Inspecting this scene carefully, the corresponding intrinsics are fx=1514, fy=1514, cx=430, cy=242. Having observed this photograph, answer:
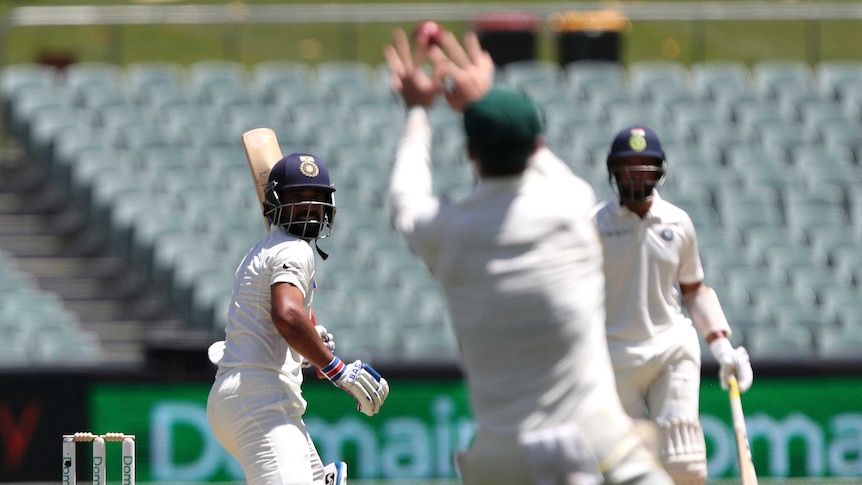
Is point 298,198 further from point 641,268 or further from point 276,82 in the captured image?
point 276,82

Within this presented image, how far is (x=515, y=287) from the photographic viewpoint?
4.04 m

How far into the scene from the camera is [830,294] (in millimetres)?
14797

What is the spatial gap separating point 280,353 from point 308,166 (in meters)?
0.75

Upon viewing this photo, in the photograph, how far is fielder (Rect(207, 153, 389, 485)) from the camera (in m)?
5.69

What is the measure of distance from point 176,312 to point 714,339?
8247 mm

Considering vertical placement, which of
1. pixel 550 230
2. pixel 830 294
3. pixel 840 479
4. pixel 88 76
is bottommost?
pixel 840 479

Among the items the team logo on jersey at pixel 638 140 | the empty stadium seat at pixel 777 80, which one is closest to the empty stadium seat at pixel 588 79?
the empty stadium seat at pixel 777 80

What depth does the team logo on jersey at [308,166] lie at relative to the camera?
596 cm

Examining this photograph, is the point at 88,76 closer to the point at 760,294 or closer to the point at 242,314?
the point at 760,294

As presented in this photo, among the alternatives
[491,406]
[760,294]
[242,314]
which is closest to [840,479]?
[760,294]

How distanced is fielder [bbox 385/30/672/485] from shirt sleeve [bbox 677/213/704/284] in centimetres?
314

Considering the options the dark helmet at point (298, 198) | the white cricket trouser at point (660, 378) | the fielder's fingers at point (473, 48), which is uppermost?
the fielder's fingers at point (473, 48)

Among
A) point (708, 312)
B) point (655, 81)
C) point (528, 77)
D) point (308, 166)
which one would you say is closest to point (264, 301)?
point (308, 166)

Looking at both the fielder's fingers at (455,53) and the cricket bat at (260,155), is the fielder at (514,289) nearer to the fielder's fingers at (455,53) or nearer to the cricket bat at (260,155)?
the fielder's fingers at (455,53)
